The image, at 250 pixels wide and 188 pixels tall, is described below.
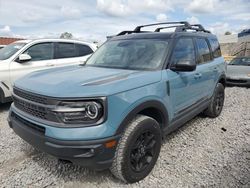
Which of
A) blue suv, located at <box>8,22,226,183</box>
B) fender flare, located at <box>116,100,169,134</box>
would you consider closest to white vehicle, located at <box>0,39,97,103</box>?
blue suv, located at <box>8,22,226,183</box>

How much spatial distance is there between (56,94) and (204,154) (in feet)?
7.92

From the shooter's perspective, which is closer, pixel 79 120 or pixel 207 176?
pixel 79 120

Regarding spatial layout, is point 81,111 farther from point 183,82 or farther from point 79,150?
point 183,82

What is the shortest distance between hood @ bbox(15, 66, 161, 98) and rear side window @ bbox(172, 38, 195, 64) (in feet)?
1.92

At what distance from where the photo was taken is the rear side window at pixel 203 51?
448 cm

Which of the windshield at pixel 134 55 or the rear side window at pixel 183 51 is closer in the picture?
the windshield at pixel 134 55

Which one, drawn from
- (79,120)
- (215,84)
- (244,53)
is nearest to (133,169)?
(79,120)

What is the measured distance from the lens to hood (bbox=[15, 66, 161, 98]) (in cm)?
254

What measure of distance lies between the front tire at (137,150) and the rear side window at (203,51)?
6.49 ft

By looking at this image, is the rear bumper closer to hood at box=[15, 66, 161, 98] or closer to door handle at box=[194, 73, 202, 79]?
door handle at box=[194, 73, 202, 79]

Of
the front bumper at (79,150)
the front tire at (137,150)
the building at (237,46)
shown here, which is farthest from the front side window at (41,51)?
the building at (237,46)

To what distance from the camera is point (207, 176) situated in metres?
3.14

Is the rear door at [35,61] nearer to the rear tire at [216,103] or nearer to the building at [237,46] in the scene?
the rear tire at [216,103]

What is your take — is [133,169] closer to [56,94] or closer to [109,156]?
[109,156]
